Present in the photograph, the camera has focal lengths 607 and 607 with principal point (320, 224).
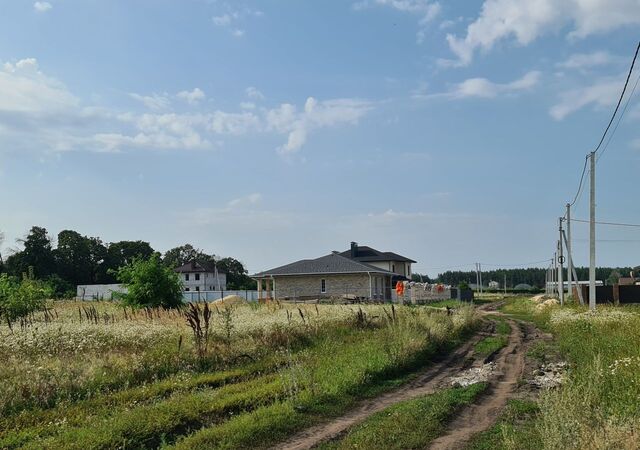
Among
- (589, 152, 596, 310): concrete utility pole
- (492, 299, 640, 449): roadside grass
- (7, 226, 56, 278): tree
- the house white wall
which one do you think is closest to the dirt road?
(492, 299, 640, 449): roadside grass

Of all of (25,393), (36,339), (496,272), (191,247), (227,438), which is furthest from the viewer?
(496,272)

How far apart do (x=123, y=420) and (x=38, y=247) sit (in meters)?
73.5

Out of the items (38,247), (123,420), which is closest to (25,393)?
(123,420)

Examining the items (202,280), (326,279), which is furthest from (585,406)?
(202,280)

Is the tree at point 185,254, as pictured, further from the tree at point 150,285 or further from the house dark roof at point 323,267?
the tree at point 150,285

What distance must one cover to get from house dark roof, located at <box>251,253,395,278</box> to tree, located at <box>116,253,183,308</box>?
25558 mm

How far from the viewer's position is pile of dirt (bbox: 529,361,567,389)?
→ 36.9ft

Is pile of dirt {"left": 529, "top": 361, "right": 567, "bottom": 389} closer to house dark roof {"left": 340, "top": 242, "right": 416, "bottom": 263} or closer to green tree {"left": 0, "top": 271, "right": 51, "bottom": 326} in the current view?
green tree {"left": 0, "top": 271, "right": 51, "bottom": 326}

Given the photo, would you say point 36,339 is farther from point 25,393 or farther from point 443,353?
point 443,353

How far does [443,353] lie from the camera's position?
16.3 meters

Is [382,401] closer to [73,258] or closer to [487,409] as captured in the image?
[487,409]

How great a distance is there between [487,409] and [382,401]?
1.75 m

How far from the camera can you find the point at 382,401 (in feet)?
33.4

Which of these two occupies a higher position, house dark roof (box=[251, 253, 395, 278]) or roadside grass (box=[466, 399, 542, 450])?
house dark roof (box=[251, 253, 395, 278])
